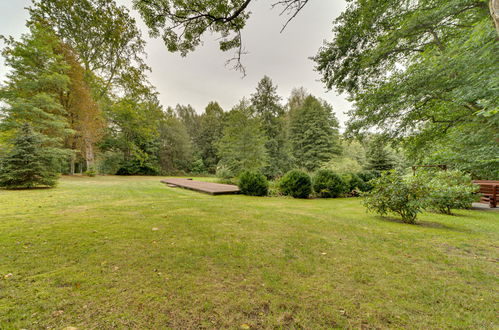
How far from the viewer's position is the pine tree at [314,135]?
24531mm

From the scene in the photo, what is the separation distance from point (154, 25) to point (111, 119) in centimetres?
2228

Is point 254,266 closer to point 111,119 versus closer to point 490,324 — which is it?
point 490,324

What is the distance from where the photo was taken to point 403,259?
260 centimetres

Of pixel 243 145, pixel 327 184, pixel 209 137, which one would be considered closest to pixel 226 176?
pixel 243 145

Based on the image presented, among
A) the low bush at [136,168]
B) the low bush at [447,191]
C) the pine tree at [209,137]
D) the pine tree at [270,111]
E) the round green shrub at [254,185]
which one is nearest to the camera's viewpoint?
the low bush at [447,191]

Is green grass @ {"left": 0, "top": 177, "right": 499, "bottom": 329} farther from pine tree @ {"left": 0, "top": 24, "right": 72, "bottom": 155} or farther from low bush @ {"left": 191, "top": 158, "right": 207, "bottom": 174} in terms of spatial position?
low bush @ {"left": 191, "top": 158, "right": 207, "bottom": 174}

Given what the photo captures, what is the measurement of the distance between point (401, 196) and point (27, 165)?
48.5 feet

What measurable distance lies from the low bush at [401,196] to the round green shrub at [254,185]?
5586 mm

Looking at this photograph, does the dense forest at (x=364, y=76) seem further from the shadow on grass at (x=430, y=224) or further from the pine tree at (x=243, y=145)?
the shadow on grass at (x=430, y=224)

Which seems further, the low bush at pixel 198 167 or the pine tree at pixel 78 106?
the low bush at pixel 198 167

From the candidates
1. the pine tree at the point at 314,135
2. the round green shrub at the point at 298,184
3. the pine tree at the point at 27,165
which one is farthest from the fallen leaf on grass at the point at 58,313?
the pine tree at the point at 314,135

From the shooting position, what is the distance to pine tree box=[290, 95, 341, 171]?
→ 2453 cm

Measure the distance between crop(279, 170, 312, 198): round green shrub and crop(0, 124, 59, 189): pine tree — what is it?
11.9m

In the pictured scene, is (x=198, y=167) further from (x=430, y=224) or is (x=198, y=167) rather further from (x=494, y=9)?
(x=494, y=9)
